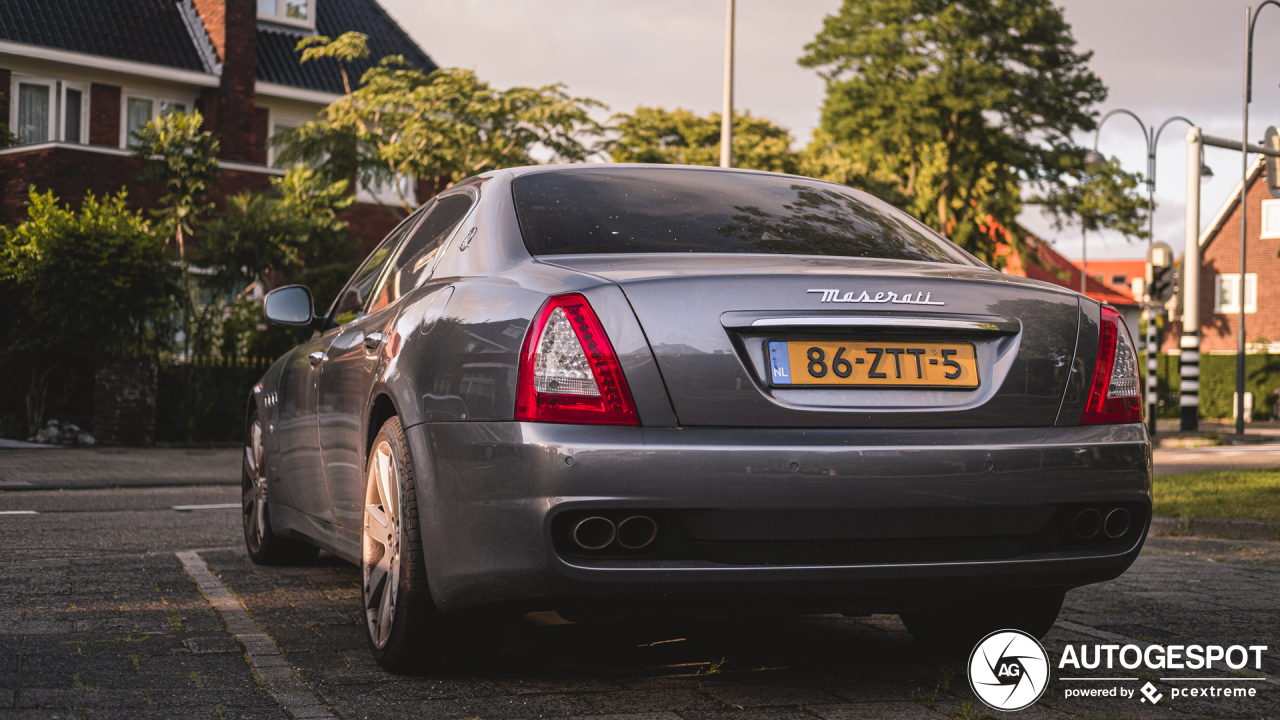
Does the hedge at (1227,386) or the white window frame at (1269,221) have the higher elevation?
the white window frame at (1269,221)

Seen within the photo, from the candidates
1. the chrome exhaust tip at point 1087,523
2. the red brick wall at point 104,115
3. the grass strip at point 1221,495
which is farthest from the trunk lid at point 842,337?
the red brick wall at point 104,115

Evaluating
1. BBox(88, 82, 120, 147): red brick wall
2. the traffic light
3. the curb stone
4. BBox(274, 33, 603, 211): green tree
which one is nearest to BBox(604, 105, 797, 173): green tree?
BBox(274, 33, 603, 211): green tree

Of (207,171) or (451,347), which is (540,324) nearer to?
(451,347)

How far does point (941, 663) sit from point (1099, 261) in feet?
456

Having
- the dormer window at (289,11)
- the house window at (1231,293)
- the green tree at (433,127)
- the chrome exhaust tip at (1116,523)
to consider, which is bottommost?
the chrome exhaust tip at (1116,523)

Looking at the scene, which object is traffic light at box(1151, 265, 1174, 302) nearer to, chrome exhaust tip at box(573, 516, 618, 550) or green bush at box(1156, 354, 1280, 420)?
green bush at box(1156, 354, 1280, 420)

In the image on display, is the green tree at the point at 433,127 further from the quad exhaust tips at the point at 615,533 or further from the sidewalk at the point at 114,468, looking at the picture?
the quad exhaust tips at the point at 615,533

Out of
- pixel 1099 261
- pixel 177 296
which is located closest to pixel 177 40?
pixel 177 296

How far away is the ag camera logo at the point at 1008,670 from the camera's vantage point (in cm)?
367

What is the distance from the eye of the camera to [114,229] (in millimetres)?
16031

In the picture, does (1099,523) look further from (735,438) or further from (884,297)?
(735,438)

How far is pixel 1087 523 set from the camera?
355 centimetres

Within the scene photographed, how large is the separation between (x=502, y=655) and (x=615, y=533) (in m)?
1.24

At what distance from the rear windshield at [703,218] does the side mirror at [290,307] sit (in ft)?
5.27
